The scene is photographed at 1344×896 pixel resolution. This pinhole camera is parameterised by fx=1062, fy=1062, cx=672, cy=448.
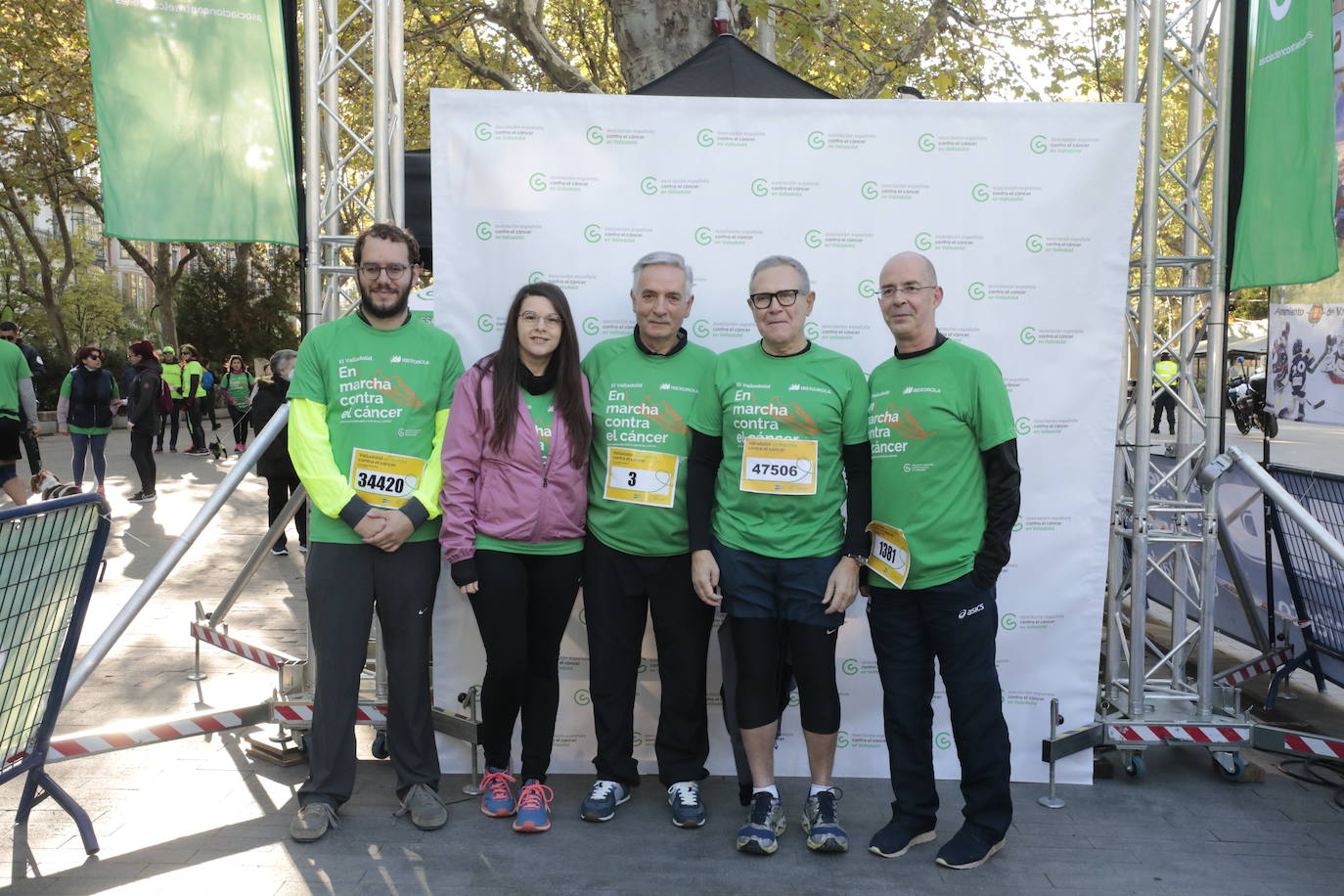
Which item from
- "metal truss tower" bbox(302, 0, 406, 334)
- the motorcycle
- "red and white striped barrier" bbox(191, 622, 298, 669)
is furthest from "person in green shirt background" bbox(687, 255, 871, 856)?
the motorcycle

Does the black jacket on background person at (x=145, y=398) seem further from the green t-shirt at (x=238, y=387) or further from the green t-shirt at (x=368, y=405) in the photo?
the green t-shirt at (x=368, y=405)

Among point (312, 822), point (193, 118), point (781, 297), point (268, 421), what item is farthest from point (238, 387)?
point (781, 297)

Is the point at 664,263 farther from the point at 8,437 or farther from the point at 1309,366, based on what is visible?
the point at 8,437

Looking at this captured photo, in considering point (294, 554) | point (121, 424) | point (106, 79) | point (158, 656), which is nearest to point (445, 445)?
point (106, 79)

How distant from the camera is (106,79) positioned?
4070mm

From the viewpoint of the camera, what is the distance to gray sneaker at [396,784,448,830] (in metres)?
3.73

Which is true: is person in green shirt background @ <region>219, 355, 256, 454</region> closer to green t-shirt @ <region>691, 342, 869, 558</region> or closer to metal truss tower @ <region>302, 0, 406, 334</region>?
metal truss tower @ <region>302, 0, 406, 334</region>

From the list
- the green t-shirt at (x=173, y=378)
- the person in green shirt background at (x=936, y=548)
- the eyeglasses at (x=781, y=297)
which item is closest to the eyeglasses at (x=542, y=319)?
the eyeglasses at (x=781, y=297)

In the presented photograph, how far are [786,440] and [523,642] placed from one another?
1161 millimetres

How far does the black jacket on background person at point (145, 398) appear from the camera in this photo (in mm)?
11852

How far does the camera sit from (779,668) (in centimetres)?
367

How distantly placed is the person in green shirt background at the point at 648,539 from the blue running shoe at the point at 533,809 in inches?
5.9

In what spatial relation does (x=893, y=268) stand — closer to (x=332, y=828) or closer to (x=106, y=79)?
(x=332, y=828)

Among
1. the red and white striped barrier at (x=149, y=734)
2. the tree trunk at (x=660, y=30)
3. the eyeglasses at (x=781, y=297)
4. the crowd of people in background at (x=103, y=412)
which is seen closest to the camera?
the eyeglasses at (x=781, y=297)
